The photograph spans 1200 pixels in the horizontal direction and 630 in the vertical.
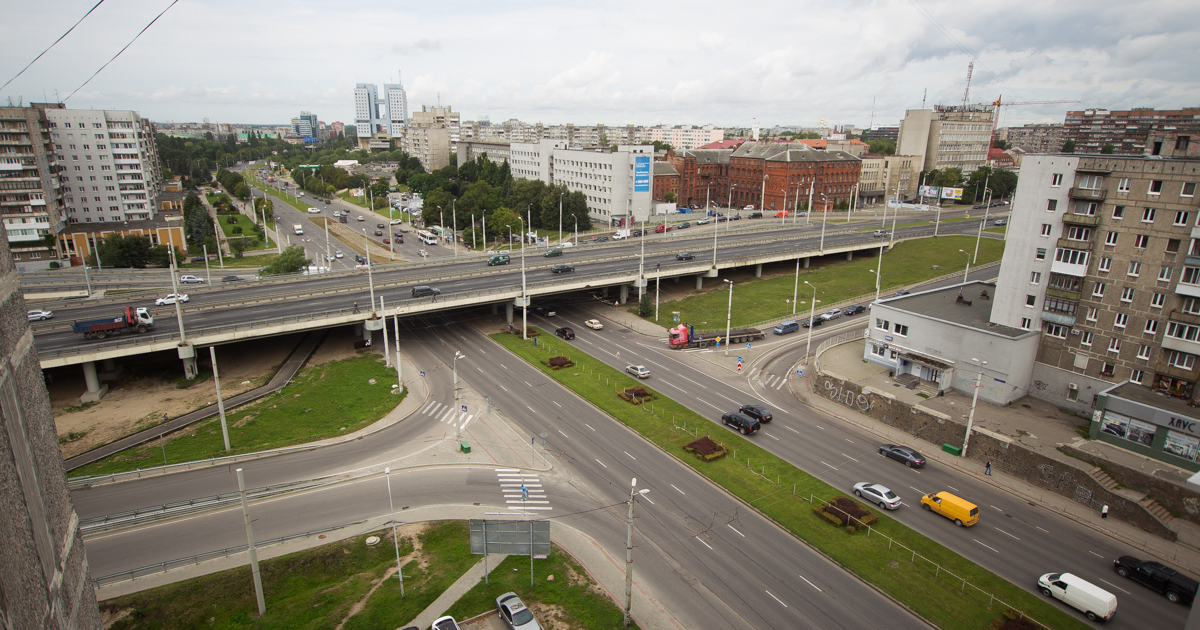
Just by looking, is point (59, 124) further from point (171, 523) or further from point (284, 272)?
point (171, 523)

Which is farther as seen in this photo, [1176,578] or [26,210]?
[26,210]

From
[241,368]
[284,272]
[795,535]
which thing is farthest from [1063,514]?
[284,272]

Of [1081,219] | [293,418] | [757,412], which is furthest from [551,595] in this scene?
[1081,219]

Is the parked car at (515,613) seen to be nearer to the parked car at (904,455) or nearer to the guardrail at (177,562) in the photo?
the guardrail at (177,562)

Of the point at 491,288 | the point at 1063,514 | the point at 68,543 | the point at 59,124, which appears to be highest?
the point at 59,124

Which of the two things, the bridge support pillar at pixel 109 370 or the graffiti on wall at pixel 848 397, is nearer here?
the graffiti on wall at pixel 848 397

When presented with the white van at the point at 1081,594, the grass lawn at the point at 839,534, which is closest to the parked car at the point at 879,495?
the grass lawn at the point at 839,534

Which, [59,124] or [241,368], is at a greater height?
[59,124]
